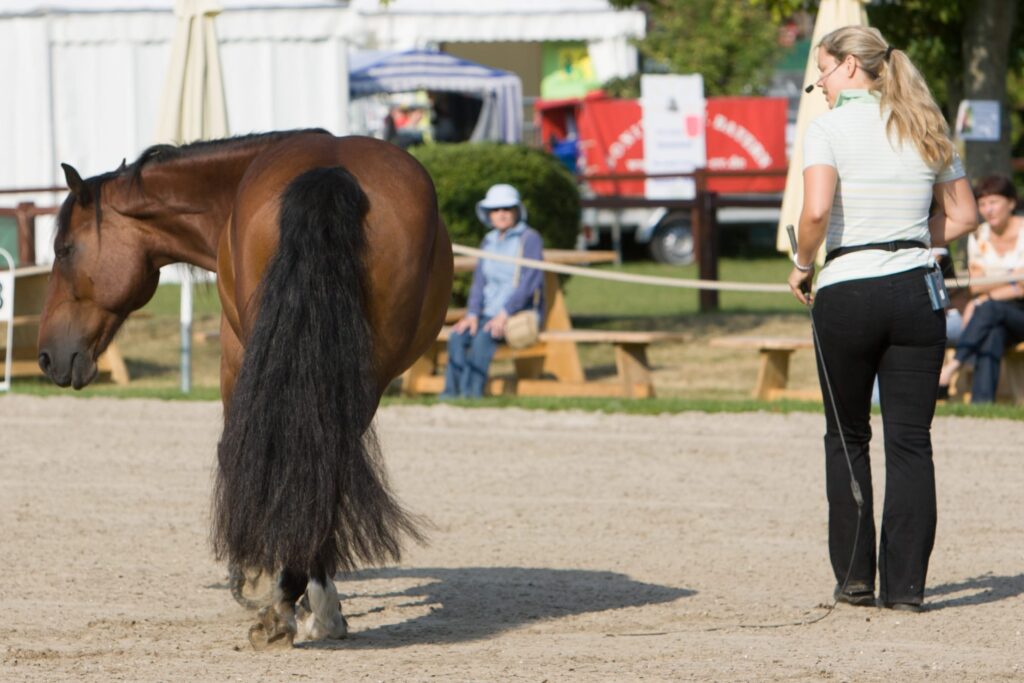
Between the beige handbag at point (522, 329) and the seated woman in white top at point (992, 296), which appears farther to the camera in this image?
the beige handbag at point (522, 329)

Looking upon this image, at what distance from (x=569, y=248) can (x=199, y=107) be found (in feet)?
14.8

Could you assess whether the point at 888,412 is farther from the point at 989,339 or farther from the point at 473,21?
the point at 473,21

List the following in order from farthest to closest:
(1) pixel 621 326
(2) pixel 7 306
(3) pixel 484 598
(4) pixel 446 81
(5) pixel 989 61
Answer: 1. (4) pixel 446 81
2. (1) pixel 621 326
3. (5) pixel 989 61
4. (2) pixel 7 306
5. (3) pixel 484 598

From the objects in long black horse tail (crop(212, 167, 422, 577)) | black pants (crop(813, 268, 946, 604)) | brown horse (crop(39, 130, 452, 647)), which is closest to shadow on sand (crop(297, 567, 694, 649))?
brown horse (crop(39, 130, 452, 647))

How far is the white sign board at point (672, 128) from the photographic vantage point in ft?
70.3

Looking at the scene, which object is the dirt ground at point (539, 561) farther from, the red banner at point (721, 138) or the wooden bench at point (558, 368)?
the red banner at point (721, 138)

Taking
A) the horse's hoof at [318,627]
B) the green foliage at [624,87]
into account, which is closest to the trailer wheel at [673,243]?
the green foliage at [624,87]

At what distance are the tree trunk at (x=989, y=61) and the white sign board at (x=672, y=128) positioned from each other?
295 inches

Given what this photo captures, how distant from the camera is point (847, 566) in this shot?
5762 mm

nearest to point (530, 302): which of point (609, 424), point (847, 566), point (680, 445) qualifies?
point (609, 424)

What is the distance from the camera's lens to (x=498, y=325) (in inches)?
438

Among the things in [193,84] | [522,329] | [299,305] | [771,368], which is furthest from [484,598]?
[193,84]

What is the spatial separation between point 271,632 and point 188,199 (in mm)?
1540

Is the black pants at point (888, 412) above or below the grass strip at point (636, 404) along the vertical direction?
above
